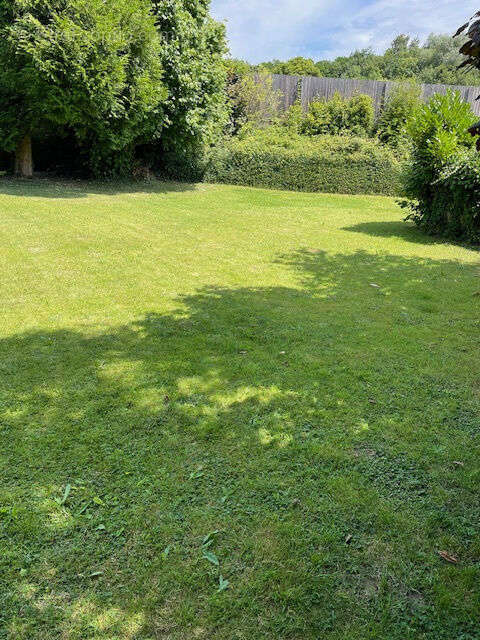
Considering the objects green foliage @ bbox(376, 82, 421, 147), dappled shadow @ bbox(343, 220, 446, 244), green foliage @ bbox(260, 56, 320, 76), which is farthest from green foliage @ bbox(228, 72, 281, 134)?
green foliage @ bbox(260, 56, 320, 76)

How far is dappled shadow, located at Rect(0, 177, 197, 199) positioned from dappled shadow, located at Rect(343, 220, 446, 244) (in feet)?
22.7

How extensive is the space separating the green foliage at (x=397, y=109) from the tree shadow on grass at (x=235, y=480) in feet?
71.8

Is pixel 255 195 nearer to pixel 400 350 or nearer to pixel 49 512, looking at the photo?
pixel 400 350

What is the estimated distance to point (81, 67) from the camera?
471 inches

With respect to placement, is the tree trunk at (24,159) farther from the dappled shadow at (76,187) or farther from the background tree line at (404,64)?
the background tree line at (404,64)

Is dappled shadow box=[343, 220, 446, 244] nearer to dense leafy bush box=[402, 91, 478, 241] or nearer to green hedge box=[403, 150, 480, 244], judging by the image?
green hedge box=[403, 150, 480, 244]

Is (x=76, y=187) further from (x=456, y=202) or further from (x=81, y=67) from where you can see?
(x=456, y=202)

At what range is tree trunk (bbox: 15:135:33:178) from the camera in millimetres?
15672

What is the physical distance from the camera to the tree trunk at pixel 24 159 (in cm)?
1567

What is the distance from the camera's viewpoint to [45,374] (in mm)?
3893

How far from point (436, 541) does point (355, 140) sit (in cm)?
1763

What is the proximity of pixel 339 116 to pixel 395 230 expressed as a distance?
15976 mm

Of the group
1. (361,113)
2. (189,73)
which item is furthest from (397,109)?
(189,73)

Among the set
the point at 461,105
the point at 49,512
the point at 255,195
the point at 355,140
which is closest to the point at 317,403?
the point at 49,512
